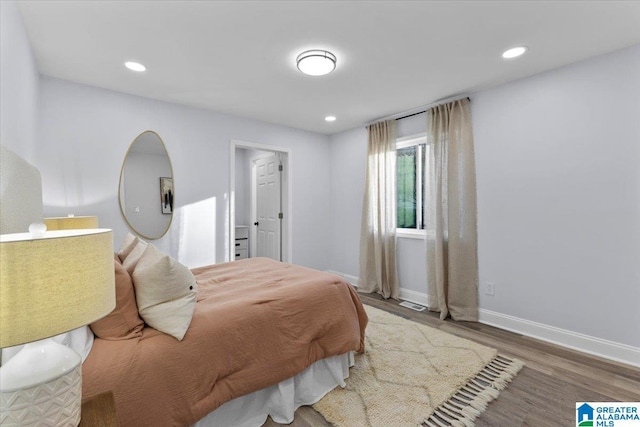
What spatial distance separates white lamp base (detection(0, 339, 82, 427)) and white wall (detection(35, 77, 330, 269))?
2.60 m

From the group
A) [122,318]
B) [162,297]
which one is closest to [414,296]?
[162,297]

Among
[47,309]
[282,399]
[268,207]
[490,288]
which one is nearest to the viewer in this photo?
[47,309]

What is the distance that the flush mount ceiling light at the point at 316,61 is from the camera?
7.57 ft

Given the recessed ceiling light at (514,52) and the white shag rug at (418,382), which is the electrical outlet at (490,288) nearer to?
the white shag rug at (418,382)

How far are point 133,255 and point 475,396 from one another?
2.42 m

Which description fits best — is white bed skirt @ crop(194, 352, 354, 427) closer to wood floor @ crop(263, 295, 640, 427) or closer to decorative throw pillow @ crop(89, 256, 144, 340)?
wood floor @ crop(263, 295, 640, 427)

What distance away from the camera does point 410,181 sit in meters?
3.98

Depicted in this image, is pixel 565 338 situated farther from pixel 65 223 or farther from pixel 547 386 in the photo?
pixel 65 223

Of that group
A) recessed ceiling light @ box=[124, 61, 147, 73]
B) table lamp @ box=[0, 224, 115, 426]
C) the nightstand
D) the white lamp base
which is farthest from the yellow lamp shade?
recessed ceiling light @ box=[124, 61, 147, 73]

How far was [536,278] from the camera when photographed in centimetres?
283

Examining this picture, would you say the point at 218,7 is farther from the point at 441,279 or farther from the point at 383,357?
the point at 441,279

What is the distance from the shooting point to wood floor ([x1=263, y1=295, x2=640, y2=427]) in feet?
5.79

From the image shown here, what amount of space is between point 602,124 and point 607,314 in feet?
5.28

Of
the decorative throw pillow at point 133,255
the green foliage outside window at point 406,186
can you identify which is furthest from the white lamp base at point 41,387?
the green foliage outside window at point 406,186
